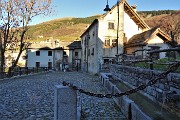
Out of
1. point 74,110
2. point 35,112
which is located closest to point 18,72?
point 35,112

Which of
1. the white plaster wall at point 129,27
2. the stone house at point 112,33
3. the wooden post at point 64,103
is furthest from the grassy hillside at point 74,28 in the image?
the wooden post at point 64,103

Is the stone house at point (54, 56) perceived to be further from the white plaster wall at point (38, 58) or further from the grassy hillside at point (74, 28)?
the grassy hillside at point (74, 28)

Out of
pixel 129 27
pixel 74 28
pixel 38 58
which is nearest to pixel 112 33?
pixel 129 27

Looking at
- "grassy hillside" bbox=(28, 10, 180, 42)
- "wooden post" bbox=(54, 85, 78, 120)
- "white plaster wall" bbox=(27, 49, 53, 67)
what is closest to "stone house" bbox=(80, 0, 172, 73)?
"grassy hillside" bbox=(28, 10, 180, 42)

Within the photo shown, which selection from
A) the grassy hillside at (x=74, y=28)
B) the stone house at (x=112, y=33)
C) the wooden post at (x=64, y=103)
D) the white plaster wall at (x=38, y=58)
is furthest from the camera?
the white plaster wall at (x=38, y=58)

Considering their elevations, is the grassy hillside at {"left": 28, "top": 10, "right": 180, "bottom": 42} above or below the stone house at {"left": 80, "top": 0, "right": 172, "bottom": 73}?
above

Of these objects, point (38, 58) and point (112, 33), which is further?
point (38, 58)

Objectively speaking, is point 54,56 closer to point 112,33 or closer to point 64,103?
point 112,33

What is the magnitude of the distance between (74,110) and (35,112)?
3447 millimetres

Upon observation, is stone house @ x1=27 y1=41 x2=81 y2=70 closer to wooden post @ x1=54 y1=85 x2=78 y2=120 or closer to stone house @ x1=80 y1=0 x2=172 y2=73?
stone house @ x1=80 y1=0 x2=172 y2=73

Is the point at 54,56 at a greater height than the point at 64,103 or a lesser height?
greater

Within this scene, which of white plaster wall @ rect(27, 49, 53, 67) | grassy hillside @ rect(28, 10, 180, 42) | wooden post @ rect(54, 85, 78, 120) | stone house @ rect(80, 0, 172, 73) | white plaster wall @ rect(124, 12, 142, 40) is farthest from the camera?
white plaster wall @ rect(27, 49, 53, 67)

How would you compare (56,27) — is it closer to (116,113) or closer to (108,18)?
(108,18)

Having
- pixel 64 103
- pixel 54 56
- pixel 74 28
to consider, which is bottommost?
pixel 64 103
